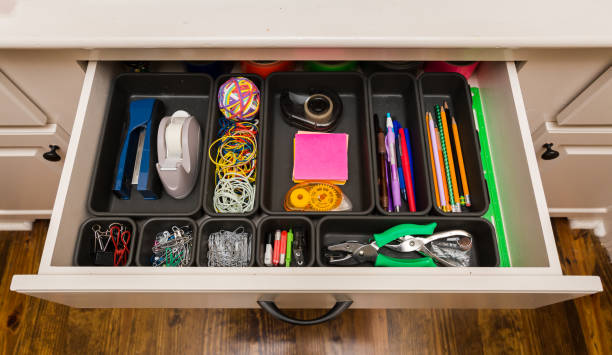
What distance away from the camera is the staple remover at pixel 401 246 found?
2.22ft

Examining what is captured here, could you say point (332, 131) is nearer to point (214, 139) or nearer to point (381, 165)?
point (381, 165)

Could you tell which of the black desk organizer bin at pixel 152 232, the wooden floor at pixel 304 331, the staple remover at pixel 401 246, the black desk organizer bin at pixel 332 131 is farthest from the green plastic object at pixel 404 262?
the wooden floor at pixel 304 331

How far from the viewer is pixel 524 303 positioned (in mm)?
672

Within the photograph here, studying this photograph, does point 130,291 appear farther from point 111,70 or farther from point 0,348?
point 0,348

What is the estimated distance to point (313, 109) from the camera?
79cm

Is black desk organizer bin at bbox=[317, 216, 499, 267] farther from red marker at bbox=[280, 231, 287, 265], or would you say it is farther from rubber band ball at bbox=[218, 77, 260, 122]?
rubber band ball at bbox=[218, 77, 260, 122]

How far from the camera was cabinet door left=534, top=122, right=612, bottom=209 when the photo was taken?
851mm

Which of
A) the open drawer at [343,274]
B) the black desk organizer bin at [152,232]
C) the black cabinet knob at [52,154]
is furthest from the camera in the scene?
the black cabinet knob at [52,154]

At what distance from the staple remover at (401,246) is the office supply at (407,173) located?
0.07m

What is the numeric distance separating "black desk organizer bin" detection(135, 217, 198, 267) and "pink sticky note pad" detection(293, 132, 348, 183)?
0.73ft

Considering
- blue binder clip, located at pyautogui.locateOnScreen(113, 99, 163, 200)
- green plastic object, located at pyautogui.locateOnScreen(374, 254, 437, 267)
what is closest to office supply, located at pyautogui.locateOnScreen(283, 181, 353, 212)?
green plastic object, located at pyautogui.locateOnScreen(374, 254, 437, 267)

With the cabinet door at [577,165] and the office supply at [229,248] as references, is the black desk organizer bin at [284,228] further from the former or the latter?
the cabinet door at [577,165]

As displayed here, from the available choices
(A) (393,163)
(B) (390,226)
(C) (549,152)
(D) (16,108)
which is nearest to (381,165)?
(A) (393,163)

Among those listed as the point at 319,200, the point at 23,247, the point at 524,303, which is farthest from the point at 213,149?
the point at 23,247
